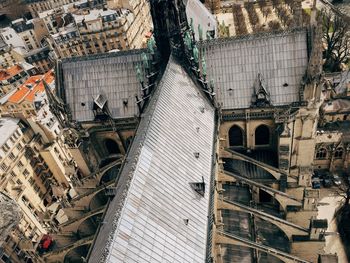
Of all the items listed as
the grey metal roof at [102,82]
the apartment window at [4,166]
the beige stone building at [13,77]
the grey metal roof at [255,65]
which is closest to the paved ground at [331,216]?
the grey metal roof at [255,65]

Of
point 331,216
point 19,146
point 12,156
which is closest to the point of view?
point 331,216

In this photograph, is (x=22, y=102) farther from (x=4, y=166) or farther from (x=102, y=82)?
(x=102, y=82)

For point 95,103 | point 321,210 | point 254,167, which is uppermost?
point 95,103

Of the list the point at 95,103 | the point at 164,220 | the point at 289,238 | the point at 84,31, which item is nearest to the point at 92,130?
the point at 95,103

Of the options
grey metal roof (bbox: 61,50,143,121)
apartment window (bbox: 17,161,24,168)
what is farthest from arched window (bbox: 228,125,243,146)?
apartment window (bbox: 17,161,24,168)

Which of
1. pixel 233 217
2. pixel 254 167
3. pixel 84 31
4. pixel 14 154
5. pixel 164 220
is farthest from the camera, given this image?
pixel 84 31

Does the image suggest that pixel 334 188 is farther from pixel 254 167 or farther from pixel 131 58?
pixel 131 58

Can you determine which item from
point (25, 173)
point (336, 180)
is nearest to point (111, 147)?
point (25, 173)
